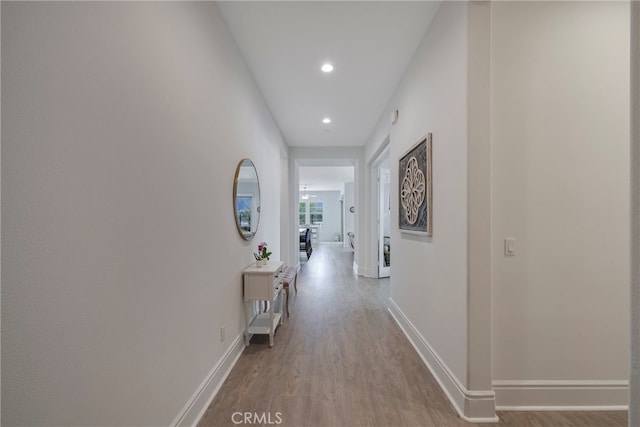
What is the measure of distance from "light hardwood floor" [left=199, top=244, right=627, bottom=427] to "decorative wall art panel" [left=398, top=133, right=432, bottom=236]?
1.15m

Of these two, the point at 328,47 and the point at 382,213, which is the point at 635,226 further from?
the point at 382,213

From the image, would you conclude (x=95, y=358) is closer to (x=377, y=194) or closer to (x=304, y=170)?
(x=377, y=194)

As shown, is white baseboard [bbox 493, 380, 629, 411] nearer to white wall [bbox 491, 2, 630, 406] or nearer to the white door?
white wall [bbox 491, 2, 630, 406]

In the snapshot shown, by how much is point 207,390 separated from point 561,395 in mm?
2332

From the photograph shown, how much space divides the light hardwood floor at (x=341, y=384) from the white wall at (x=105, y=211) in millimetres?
460

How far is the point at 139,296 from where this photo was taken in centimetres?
117

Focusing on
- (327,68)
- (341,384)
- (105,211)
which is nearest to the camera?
(105,211)

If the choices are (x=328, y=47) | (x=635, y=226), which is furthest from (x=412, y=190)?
(x=635, y=226)

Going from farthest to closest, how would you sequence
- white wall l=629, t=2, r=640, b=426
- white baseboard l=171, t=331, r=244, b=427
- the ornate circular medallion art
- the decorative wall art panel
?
the ornate circular medallion art, the decorative wall art panel, white baseboard l=171, t=331, r=244, b=427, white wall l=629, t=2, r=640, b=426

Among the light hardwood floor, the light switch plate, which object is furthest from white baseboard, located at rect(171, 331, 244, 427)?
the light switch plate

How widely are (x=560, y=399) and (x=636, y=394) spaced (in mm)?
1527

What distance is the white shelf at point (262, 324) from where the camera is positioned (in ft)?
8.60

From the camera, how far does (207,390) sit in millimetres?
1783

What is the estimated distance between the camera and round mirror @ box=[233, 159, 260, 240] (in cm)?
243
